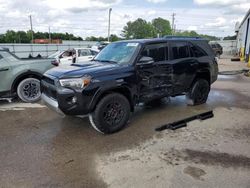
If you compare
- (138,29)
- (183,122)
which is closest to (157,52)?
(183,122)

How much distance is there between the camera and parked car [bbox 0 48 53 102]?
23.5 ft

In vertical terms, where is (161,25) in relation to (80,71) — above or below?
above

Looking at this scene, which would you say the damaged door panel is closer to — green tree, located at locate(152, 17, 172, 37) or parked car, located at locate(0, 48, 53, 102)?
parked car, located at locate(0, 48, 53, 102)

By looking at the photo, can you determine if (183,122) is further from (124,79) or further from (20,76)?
(20,76)

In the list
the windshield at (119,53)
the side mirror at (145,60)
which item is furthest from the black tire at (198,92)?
the windshield at (119,53)

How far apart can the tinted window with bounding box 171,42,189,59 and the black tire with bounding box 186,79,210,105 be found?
91 centimetres

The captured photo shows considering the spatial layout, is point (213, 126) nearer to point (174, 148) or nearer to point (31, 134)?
point (174, 148)

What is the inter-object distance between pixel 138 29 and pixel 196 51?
8844cm

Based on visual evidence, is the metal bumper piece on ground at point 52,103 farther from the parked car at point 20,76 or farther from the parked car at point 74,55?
the parked car at point 74,55

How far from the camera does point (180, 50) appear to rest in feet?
20.7

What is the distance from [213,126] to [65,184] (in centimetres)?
341

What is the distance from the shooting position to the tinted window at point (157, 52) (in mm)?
5571

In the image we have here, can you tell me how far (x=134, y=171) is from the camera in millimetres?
3639

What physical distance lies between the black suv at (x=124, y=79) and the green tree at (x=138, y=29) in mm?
85698
